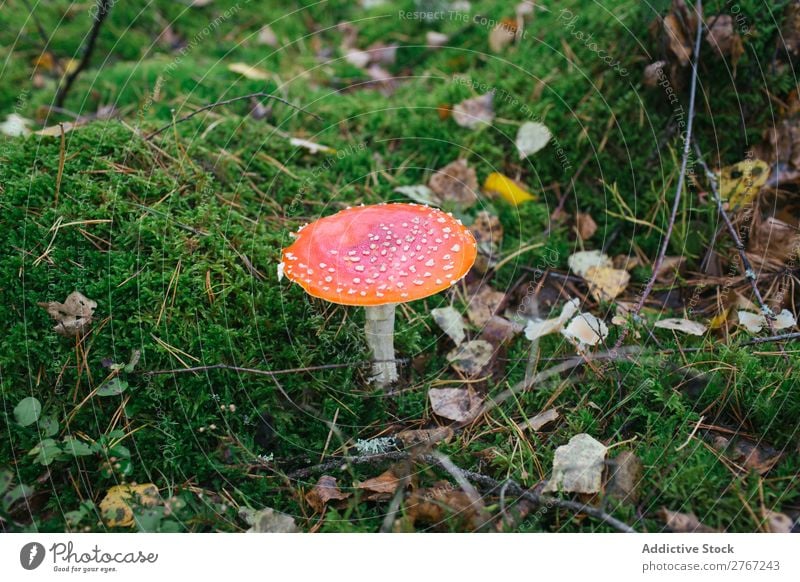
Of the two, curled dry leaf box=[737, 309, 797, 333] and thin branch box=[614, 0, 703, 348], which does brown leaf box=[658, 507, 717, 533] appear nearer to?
thin branch box=[614, 0, 703, 348]

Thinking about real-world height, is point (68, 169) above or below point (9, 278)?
above

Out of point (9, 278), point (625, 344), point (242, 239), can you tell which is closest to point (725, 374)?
point (625, 344)

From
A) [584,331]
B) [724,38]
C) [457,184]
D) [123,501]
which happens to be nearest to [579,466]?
[584,331]

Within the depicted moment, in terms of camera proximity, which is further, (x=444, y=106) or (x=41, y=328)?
(x=444, y=106)

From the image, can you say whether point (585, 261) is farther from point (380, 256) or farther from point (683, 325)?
point (380, 256)

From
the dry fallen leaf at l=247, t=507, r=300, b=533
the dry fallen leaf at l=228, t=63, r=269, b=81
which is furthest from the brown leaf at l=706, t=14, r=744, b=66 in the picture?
the dry fallen leaf at l=247, t=507, r=300, b=533
